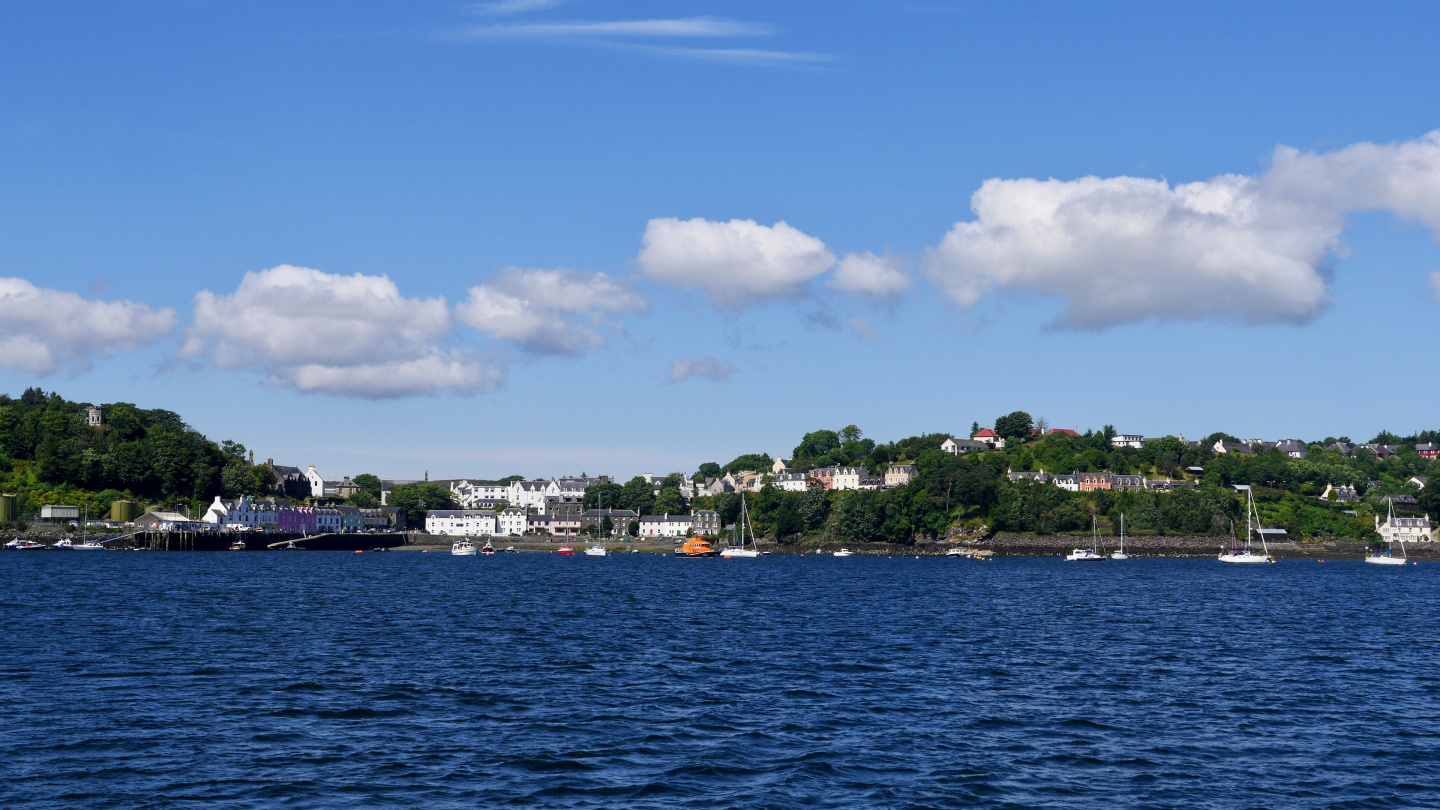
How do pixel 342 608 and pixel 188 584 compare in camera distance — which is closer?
pixel 342 608

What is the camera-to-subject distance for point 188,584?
9181 cm

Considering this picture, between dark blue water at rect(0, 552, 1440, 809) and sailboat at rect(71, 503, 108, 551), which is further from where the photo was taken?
sailboat at rect(71, 503, 108, 551)

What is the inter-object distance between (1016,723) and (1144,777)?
6263 millimetres

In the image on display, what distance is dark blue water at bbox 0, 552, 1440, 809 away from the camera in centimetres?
2381

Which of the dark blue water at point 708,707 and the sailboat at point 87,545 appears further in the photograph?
the sailboat at point 87,545

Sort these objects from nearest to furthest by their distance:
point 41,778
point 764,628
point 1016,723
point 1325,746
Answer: point 41,778, point 1325,746, point 1016,723, point 764,628

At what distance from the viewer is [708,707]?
1299 inches

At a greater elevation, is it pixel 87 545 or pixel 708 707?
pixel 87 545

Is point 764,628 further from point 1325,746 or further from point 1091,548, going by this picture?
point 1091,548

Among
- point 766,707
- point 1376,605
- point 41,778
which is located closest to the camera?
point 41,778

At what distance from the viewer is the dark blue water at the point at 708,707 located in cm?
2381

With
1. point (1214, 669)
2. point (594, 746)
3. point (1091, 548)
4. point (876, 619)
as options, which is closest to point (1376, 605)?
point (876, 619)

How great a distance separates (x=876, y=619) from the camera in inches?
2469

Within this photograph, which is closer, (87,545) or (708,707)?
(708,707)
